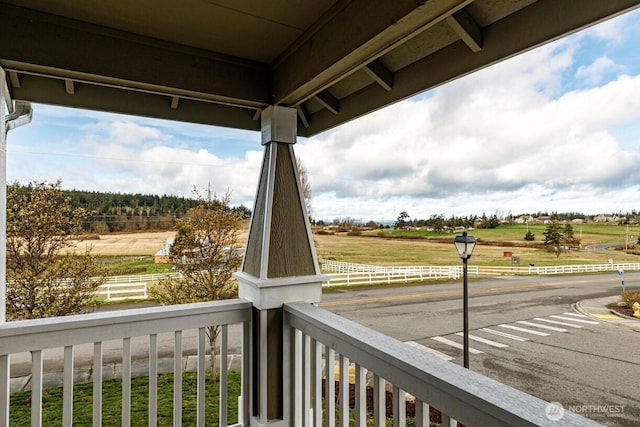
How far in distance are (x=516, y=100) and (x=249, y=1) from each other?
3.69 ft

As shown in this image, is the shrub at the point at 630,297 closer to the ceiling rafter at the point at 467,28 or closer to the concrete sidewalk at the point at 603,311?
the concrete sidewalk at the point at 603,311

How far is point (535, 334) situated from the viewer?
47.4 inches

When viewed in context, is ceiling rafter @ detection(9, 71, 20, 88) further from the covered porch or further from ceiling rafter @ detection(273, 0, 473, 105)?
ceiling rafter @ detection(273, 0, 473, 105)

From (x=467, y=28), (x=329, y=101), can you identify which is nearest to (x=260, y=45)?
(x=329, y=101)

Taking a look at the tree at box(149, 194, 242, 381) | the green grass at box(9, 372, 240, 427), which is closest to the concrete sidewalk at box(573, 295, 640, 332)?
the tree at box(149, 194, 242, 381)

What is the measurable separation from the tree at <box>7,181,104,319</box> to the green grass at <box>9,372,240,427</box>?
578 millimetres

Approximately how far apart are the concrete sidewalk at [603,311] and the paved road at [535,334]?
2cm

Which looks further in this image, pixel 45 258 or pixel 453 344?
pixel 45 258

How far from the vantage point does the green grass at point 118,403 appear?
82.0 inches

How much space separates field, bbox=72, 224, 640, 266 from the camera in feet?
3.61

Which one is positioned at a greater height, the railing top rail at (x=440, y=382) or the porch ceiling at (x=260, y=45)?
the porch ceiling at (x=260, y=45)

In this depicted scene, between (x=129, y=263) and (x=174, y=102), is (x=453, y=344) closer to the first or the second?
(x=129, y=263)

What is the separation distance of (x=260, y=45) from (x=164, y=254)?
1.44m
